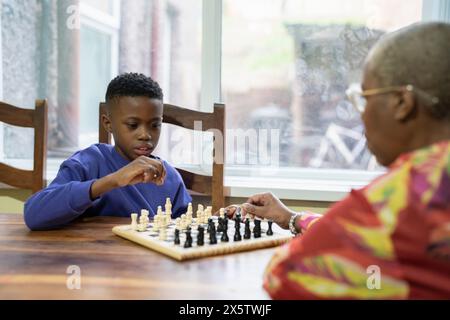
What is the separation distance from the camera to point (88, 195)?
58.8 inches

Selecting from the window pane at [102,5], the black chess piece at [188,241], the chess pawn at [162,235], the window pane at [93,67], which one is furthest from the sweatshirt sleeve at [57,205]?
the window pane at [102,5]

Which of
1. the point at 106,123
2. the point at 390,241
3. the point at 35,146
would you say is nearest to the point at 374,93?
the point at 390,241

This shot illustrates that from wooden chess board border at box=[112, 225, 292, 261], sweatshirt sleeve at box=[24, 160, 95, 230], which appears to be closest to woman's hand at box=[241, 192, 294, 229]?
wooden chess board border at box=[112, 225, 292, 261]

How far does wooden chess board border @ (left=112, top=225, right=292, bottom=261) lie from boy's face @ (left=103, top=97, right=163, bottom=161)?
49 centimetres

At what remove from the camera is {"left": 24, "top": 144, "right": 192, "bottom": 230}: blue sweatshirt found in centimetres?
146

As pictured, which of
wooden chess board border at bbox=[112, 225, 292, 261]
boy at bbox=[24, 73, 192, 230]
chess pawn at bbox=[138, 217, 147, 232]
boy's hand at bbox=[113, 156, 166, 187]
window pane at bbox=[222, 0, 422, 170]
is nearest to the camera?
wooden chess board border at bbox=[112, 225, 292, 261]

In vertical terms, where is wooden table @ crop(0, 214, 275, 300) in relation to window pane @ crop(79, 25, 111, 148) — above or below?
below

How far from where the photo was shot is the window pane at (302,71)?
2.44 metres

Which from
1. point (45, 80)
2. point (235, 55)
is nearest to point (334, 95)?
point (235, 55)

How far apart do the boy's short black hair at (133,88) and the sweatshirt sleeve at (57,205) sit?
17.7 inches

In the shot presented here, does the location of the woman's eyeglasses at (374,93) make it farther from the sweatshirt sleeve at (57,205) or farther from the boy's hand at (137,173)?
the sweatshirt sleeve at (57,205)

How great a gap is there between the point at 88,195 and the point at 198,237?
453 millimetres

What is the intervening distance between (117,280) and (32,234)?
0.54 meters

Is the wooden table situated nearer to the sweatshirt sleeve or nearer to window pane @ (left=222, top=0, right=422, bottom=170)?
the sweatshirt sleeve
